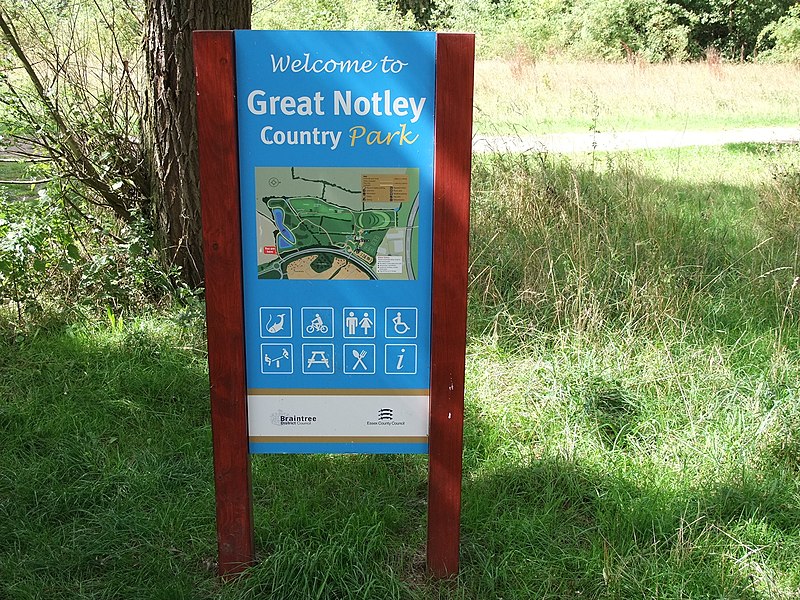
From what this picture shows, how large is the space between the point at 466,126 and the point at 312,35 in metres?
0.54

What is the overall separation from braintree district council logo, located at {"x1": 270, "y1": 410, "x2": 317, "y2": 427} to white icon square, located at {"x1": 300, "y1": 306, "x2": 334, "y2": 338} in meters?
0.28

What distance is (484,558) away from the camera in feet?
9.69

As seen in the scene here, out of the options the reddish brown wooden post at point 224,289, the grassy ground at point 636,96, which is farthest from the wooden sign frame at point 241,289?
the grassy ground at point 636,96

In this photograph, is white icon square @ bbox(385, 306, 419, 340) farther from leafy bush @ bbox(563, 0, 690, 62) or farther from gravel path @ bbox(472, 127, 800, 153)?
leafy bush @ bbox(563, 0, 690, 62)

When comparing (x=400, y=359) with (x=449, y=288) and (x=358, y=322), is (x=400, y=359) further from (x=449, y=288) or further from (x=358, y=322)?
(x=449, y=288)

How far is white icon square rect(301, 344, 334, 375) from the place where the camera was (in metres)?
2.66

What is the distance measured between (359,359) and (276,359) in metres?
0.28

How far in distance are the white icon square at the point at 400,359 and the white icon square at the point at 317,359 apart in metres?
0.19

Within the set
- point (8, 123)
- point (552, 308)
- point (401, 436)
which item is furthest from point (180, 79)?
point (401, 436)

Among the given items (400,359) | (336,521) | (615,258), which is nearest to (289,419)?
(400,359)

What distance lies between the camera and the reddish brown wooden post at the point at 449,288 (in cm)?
240

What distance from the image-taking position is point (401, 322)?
104 inches

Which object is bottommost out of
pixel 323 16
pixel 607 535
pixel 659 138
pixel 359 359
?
pixel 607 535

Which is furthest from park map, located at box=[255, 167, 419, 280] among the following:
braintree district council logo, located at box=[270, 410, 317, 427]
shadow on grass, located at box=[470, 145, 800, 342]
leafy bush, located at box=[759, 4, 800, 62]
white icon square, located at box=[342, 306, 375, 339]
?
leafy bush, located at box=[759, 4, 800, 62]
